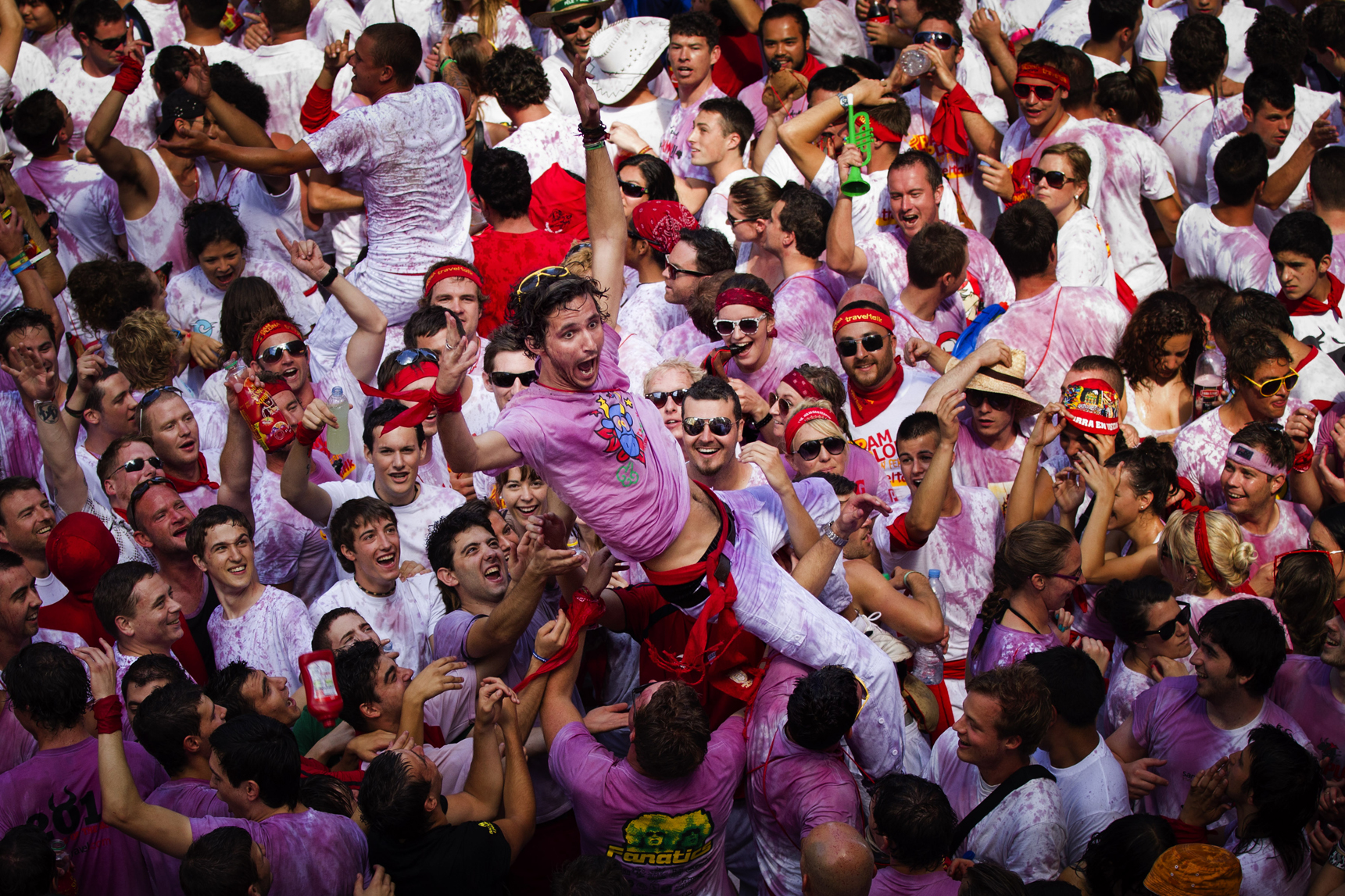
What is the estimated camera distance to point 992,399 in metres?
5.62

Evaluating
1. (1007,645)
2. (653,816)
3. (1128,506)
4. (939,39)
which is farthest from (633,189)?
(653,816)

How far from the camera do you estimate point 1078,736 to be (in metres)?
4.08

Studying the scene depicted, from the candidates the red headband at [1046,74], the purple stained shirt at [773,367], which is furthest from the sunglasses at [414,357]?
the red headband at [1046,74]

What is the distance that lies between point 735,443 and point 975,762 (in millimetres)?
1568

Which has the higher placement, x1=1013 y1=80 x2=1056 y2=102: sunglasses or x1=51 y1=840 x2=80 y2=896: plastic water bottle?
x1=1013 y1=80 x2=1056 y2=102: sunglasses

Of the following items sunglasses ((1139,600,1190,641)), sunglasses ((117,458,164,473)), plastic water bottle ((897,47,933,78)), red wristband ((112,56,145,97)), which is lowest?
sunglasses ((117,458,164,473))

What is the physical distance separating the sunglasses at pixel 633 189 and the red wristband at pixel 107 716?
13.1 feet

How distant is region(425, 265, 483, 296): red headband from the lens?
6090 mm

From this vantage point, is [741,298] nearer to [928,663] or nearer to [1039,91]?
[928,663]

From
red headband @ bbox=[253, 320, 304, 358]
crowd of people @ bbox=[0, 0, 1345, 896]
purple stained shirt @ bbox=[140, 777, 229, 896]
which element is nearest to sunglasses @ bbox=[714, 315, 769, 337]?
crowd of people @ bbox=[0, 0, 1345, 896]

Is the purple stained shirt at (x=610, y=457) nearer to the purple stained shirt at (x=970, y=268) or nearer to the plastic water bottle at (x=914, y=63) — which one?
the purple stained shirt at (x=970, y=268)

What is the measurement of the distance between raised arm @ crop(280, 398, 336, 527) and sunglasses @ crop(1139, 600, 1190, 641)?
319cm

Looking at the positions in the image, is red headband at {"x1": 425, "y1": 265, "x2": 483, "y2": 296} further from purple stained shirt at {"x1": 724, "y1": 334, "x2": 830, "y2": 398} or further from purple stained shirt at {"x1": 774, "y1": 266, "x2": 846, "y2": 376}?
purple stained shirt at {"x1": 774, "y1": 266, "x2": 846, "y2": 376}

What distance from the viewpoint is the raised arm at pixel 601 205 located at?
463 centimetres
